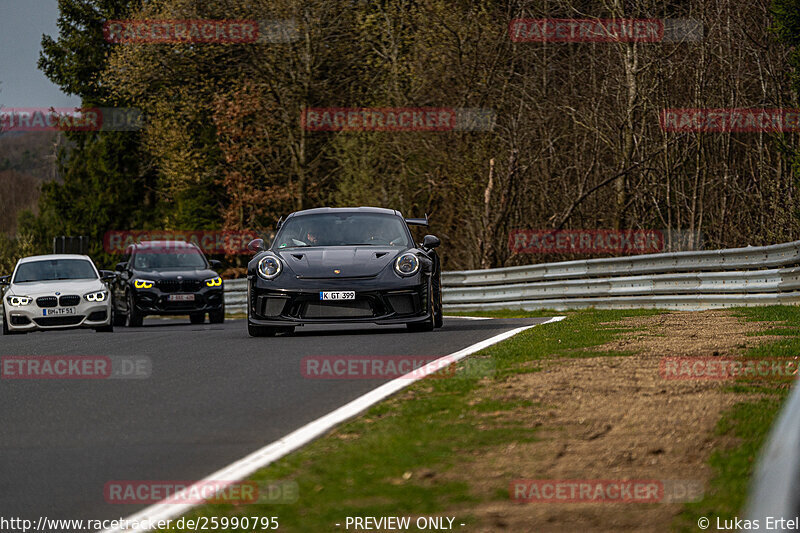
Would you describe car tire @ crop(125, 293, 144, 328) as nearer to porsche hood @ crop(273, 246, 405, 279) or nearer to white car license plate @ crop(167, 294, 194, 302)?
white car license plate @ crop(167, 294, 194, 302)

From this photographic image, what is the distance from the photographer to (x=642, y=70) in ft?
91.7

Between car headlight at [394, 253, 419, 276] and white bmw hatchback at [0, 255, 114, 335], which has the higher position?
car headlight at [394, 253, 419, 276]

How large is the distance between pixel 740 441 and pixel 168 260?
66.5 feet

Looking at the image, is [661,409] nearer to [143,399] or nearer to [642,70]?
[143,399]

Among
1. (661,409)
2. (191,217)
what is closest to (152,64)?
(191,217)

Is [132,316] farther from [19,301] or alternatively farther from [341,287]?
[341,287]

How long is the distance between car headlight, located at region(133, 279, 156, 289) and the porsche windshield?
862cm

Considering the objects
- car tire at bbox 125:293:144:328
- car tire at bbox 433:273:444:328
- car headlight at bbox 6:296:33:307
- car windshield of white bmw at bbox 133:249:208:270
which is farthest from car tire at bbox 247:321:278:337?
car windshield of white bmw at bbox 133:249:208:270

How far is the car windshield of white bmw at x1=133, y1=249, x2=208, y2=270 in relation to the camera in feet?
81.5

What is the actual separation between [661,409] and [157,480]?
119 inches

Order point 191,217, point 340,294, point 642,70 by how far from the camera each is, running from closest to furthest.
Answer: point 340,294, point 642,70, point 191,217

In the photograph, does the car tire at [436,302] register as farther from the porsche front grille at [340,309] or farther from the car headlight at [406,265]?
the porsche front grille at [340,309]

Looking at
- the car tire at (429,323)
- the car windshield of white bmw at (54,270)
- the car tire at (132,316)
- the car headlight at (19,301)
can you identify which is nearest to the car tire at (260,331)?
the car tire at (429,323)

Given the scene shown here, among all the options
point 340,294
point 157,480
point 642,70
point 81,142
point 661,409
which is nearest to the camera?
point 157,480
